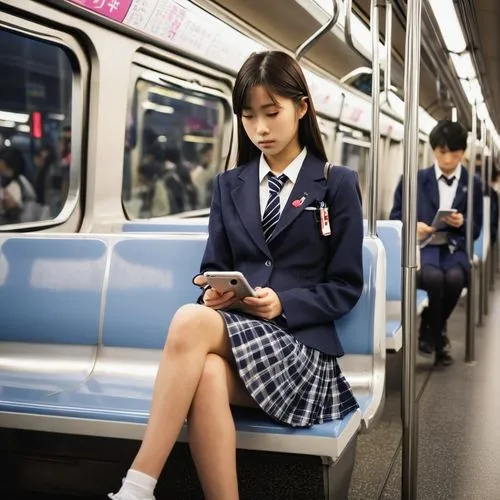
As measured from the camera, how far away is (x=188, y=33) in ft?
15.9

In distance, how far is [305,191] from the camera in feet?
7.91

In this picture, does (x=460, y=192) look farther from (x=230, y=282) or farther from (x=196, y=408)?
(x=196, y=408)

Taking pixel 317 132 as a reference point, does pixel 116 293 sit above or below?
below

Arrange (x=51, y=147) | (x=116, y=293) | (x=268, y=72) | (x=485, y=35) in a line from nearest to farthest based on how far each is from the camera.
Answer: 1. (x=268, y=72)
2. (x=116, y=293)
3. (x=51, y=147)
4. (x=485, y=35)

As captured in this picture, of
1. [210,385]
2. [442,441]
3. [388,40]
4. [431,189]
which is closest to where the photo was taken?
[210,385]

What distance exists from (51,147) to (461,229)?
4.72 meters

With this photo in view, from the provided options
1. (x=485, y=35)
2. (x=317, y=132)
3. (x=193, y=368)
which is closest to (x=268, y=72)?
(x=317, y=132)

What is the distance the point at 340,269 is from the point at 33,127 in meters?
7.03

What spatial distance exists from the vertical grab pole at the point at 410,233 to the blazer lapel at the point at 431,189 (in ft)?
9.25

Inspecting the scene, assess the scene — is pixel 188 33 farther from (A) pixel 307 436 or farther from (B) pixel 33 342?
(A) pixel 307 436

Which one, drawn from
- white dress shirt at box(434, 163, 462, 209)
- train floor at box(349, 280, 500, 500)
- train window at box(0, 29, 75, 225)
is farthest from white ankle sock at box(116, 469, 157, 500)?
white dress shirt at box(434, 163, 462, 209)

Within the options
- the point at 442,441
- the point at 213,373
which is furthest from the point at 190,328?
the point at 442,441

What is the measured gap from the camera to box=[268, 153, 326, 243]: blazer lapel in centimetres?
238

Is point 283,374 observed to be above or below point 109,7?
below
